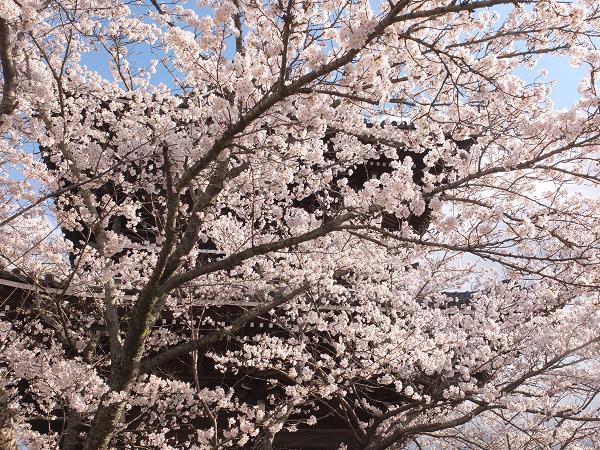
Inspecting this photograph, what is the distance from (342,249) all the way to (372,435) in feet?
10.9

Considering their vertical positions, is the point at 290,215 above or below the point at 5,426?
above

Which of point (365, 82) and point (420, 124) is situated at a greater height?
A: point (420, 124)

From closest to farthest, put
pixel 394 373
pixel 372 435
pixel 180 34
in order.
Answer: pixel 180 34
pixel 372 435
pixel 394 373

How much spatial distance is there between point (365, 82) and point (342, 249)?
2.91m

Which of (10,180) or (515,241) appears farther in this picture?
(10,180)

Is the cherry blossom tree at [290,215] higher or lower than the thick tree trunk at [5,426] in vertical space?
higher

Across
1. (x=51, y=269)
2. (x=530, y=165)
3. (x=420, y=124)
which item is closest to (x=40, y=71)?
(x=51, y=269)

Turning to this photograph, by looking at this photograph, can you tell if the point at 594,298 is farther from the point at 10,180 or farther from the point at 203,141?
the point at 10,180

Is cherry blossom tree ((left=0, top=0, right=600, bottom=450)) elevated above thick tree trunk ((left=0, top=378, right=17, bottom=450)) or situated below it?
above

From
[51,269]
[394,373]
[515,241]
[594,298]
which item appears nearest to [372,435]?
[394,373]

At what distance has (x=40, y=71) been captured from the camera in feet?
18.9

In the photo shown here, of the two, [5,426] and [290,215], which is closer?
[5,426]

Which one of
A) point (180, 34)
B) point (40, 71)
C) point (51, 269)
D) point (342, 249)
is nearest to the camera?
point (180, 34)

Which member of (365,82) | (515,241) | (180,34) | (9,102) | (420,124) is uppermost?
(420,124)
